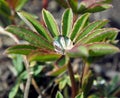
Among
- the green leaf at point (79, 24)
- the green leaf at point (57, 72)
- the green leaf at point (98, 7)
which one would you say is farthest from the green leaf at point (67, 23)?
the green leaf at point (57, 72)

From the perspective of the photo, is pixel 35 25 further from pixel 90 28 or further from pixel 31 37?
pixel 90 28

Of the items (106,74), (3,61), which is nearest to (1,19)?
(3,61)

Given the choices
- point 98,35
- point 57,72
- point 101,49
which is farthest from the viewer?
point 57,72

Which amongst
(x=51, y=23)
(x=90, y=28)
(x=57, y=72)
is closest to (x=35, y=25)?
(x=51, y=23)

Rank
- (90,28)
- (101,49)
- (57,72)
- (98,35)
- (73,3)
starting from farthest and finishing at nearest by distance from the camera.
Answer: (57,72), (73,3), (90,28), (98,35), (101,49)

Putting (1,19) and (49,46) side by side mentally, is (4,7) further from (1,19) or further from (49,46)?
(49,46)

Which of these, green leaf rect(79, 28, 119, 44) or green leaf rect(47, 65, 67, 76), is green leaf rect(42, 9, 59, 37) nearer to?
green leaf rect(79, 28, 119, 44)
